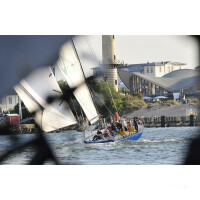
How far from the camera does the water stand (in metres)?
10.2

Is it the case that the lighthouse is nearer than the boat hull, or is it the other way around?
the lighthouse

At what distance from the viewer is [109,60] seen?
1075 centimetres

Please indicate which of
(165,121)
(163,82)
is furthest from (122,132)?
(163,82)

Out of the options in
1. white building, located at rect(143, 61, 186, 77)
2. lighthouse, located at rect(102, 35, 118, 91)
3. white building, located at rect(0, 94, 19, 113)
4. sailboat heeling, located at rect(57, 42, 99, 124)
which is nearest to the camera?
lighthouse, located at rect(102, 35, 118, 91)

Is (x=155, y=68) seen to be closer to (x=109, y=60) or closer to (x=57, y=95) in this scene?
(x=109, y=60)

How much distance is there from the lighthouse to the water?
111cm

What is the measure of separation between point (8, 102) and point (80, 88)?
1.39 meters

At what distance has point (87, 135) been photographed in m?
11.2

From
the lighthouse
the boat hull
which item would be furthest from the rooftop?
the boat hull

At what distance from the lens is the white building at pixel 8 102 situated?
426 inches

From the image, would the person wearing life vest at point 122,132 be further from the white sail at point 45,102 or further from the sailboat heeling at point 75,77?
the white sail at point 45,102

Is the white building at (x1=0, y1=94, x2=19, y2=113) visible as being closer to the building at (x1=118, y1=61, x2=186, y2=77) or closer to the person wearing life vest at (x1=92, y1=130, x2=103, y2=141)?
the person wearing life vest at (x1=92, y1=130, x2=103, y2=141)
